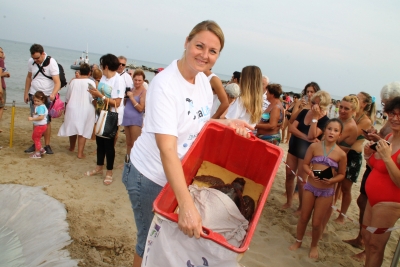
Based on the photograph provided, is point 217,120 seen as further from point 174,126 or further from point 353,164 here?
point 353,164

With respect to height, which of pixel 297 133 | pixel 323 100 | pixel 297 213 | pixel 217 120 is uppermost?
pixel 323 100

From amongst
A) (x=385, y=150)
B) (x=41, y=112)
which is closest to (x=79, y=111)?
(x=41, y=112)

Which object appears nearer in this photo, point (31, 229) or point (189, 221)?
point (189, 221)

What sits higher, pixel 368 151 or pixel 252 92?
pixel 252 92

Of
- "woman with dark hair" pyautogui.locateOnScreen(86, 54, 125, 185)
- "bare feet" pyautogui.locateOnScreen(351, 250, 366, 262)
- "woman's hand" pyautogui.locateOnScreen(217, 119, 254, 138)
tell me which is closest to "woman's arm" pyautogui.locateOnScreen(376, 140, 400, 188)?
"woman's hand" pyautogui.locateOnScreen(217, 119, 254, 138)

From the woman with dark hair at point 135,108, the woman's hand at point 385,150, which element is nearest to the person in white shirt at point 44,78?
the woman with dark hair at point 135,108

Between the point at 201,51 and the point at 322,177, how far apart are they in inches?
91.7

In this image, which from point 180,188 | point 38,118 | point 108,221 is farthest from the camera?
point 38,118

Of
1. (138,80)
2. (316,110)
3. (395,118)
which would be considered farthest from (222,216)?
(138,80)

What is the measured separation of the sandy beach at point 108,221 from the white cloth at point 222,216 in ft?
4.58

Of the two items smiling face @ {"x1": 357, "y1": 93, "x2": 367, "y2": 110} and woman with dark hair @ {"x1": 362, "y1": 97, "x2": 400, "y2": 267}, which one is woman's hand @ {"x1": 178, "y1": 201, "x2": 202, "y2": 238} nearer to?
woman with dark hair @ {"x1": 362, "y1": 97, "x2": 400, "y2": 267}

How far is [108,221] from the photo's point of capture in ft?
11.7

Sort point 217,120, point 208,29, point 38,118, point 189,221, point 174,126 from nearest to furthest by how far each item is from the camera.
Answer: point 189,221 < point 174,126 < point 208,29 < point 217,120 < point 38,118

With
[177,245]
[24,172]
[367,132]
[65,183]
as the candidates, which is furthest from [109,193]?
[367,132]
